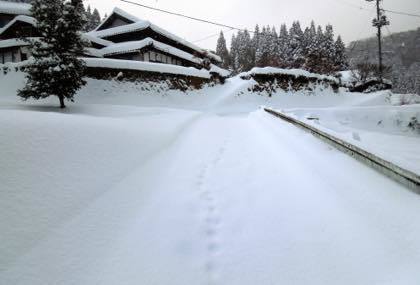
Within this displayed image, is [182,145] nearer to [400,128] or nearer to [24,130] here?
[24,130]

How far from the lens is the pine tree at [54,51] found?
1291 centimetres

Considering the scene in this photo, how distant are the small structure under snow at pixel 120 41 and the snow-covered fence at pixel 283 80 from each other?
14.6 feet

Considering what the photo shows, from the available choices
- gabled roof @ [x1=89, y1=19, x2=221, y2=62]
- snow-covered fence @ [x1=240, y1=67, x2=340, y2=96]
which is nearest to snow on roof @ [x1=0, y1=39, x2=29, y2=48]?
gabled roof @ [x1=89, y1=19, x2=221, y2=62]

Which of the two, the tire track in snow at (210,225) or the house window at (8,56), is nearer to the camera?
the tire track in snow at (210,225)

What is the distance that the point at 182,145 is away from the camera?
20.2ft

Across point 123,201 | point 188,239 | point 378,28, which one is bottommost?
point 188,239

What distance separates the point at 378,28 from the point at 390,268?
35.8 metres

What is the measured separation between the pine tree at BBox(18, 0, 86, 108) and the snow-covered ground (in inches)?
418

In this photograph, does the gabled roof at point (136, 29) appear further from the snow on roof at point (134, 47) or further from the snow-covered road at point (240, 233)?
the snow-covered road at point (240, 233)

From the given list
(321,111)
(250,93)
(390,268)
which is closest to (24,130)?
(390,268)

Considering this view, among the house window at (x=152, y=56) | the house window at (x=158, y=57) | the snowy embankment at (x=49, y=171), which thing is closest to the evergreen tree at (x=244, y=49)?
the house window at (x=158, y=57)

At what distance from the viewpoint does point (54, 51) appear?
1327 cm

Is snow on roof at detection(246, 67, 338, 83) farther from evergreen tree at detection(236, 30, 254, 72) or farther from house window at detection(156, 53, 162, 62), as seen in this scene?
evergreen tree at detection(236, 30, 254, 72)

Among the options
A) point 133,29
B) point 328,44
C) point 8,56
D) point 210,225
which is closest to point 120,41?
point 133,29
